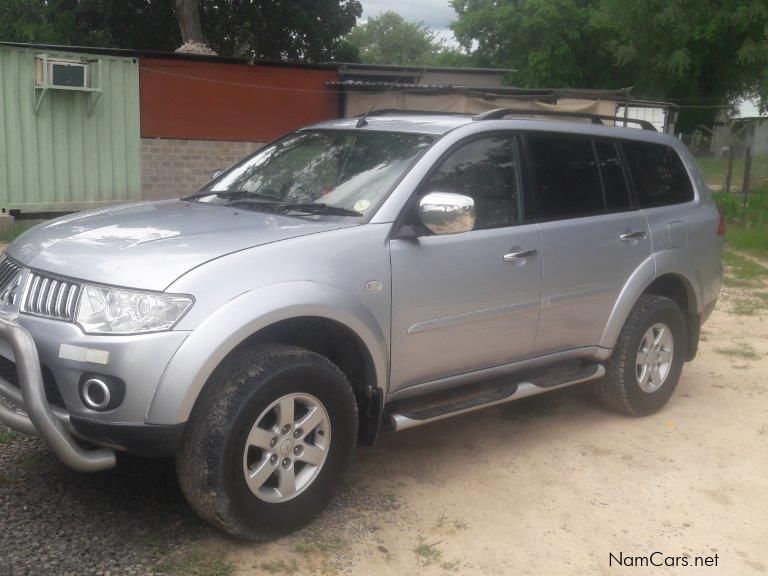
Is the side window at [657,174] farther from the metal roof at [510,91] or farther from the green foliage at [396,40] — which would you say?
the green foliage at [396,40]

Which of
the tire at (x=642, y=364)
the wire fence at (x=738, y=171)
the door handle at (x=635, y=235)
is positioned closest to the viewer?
the door handle at (x=635, y=235)

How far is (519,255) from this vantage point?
15.1ft

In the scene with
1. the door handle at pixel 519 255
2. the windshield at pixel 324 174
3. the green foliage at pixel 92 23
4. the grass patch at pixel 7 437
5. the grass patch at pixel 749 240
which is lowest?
the grass patch at pixel 7 437

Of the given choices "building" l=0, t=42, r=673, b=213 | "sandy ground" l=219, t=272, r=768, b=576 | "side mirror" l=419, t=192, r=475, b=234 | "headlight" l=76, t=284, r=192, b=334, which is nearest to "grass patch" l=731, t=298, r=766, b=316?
"sandy ground" l=219, t=272, r=768, b=576

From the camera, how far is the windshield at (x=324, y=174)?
4.30m

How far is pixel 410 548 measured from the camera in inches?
150

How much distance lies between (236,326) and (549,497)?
193cm

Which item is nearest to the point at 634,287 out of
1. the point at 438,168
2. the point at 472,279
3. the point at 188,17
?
the point at 472,279

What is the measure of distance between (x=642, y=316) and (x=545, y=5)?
119 feet

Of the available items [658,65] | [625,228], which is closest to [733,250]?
[625,228]

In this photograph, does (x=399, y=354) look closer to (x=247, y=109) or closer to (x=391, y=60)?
(x=247, y=109)

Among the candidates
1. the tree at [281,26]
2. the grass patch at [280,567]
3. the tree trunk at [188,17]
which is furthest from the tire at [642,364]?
the tree at [281,26]

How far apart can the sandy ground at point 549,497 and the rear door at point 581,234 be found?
2.17 ft

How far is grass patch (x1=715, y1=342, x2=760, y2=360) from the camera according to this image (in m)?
7.39
